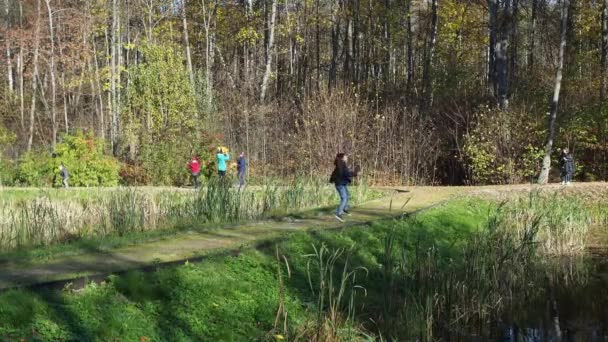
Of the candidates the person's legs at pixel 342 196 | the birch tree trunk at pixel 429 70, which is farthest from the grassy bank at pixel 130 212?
the birch tree trunk at pixel 429 70

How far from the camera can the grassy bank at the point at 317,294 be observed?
6758mm

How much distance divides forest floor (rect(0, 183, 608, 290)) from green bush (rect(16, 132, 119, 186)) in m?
12.6

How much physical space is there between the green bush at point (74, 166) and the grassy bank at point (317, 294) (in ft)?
49.4

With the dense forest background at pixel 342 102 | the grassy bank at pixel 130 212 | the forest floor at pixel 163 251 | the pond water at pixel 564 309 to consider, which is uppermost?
the dense forest background at pixel 342 102

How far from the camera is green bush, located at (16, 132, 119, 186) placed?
80.4ft

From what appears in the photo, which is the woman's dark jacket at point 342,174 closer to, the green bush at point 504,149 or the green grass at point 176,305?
the green grass at point 176,305

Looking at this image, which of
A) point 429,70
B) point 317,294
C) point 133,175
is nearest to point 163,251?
point 317,294

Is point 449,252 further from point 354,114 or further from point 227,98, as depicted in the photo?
point 227,98

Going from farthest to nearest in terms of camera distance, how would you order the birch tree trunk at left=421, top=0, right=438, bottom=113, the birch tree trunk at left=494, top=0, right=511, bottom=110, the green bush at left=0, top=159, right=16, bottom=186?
the birch tree trunk at left=421, top=0, right=438, bottom=113 < the birch tree trunk at left=494, top=0, right=511, bottom=110 < the green bush at left=0, top=159, right=16, bottom=186

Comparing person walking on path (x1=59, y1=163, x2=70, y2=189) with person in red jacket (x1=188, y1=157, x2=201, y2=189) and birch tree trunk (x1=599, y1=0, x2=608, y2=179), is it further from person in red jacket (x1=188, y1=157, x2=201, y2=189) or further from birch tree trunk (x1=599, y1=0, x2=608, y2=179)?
birch tree trunk (x1=599, y1=0, x2=608, y2=179)

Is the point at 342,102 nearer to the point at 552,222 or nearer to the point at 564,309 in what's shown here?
the point at 552,222

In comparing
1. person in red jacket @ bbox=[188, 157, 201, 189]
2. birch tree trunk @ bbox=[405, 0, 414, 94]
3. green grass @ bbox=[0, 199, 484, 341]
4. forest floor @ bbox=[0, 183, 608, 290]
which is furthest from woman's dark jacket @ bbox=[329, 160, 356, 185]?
birch tree trunk @ bbox=[405, 0, 414, 94]

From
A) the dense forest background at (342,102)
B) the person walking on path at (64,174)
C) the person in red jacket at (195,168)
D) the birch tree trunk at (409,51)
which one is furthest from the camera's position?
the birch tree trunk at (409,51)

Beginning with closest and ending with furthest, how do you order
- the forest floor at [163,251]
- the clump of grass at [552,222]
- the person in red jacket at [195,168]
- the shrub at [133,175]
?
the forest floor at [163,251] → the clump of grass at [552,222] → the person in red jacket at [195,168] → the shrub at [133,175]
